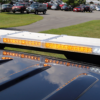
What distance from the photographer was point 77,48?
312 centimetres

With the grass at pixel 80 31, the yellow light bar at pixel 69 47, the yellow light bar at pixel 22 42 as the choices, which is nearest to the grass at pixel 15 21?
the grass at pixel 80 31

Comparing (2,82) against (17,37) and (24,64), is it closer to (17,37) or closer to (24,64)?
(24,64)

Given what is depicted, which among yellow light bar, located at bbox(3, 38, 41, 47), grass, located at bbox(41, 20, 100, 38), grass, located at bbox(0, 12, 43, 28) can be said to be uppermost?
yellow light bar, located at bbox(3, 38, 41, 47)

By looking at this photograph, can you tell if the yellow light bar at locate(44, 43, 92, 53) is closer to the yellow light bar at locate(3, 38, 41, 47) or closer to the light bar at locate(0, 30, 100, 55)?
the light bar at locate(0, 30, 100, 55)

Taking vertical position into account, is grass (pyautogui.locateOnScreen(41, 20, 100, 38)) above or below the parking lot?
above

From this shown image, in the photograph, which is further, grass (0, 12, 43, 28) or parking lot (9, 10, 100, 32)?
grass (0, 12, 43, 28)

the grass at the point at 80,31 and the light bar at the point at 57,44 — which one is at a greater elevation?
the light bar at the point at 57,44

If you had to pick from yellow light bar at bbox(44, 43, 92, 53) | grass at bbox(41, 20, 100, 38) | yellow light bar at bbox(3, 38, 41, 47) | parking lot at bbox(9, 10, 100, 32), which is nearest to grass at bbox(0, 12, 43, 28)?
parking lot at bbox(9, 10, 100, 32)

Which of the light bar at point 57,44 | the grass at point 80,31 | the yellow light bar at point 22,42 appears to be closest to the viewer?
the light bar at point 57,44

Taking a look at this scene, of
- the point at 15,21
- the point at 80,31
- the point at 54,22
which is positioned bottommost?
the point at 15,21

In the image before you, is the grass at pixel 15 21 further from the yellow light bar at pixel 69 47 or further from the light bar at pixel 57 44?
→ the yellow light bar at pixel 69 47

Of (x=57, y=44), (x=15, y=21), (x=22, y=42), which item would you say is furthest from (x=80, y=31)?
(x=57, y=44)

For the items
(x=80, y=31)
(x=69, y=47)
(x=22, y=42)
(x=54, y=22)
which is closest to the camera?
(x=69, y=47)

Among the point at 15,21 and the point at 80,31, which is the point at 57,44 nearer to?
the point at 80,31
